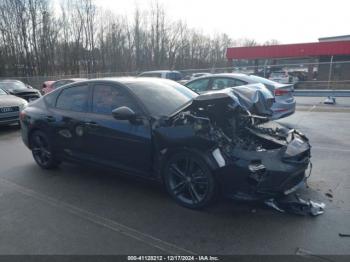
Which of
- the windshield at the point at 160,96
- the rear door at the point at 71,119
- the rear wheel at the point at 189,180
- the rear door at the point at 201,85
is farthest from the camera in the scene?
the rear door at the point at 201,85

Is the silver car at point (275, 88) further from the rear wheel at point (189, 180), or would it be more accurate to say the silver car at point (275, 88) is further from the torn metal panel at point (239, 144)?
the rear wheel at point (189, 180)

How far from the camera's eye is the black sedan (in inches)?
127

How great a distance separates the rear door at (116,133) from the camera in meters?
3.86

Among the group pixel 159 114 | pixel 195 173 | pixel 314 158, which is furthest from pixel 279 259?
pixel 314 158

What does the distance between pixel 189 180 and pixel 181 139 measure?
524 mm

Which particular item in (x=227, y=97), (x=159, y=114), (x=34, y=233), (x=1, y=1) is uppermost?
(x=1, y=1)

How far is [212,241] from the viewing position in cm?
294

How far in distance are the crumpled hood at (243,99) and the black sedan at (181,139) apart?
1 cm

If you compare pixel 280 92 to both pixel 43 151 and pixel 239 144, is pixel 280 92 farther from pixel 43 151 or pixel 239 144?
pixel 43 151

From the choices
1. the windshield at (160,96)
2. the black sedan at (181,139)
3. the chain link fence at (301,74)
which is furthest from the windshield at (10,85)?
the chain link fence at (301,74)

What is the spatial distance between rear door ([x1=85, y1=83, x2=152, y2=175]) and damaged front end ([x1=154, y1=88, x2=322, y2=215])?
11.1 inches

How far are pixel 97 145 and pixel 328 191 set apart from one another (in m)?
3.33

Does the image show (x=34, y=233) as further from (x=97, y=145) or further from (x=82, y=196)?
(x=97, y=145)

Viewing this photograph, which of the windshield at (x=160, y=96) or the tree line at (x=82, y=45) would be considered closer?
the windshield at (x=160, y=96)
